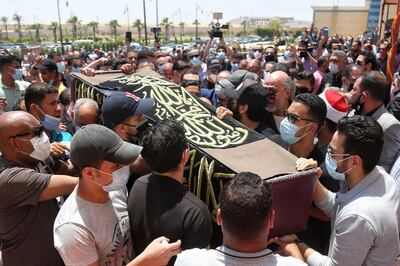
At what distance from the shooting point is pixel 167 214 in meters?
1.93

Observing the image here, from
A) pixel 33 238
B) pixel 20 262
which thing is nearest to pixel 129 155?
pixel 33 238

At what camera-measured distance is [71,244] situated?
183cm

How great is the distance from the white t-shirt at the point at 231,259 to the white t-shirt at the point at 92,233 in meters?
0.54

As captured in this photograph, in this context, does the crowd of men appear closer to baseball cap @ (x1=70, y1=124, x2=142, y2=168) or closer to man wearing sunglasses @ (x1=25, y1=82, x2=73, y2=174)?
baseball cap @ (x1=70, y1=124, x2=142, y2=168)

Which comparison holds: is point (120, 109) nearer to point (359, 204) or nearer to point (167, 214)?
point (167, 214)

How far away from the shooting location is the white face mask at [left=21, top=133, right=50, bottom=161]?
8.13 ft

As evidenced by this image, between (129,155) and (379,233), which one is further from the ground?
(129,155)

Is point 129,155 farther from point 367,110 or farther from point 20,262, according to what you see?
point 367,110

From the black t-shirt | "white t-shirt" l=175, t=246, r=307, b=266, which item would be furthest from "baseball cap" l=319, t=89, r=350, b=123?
"white t-shirt" l=175, t=246, r=307, b=266

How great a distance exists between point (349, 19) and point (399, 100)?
233 ft

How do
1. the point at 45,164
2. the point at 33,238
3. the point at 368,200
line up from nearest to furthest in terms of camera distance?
the point at 368,200 < the point at 33,238 < the point at 45,164

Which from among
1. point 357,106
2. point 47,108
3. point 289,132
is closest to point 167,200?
point 289,132

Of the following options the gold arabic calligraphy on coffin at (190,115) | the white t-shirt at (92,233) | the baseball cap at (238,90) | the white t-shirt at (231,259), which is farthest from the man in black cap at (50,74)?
the white t-shirt at (231,259)

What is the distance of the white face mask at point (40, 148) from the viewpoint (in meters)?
2.48
